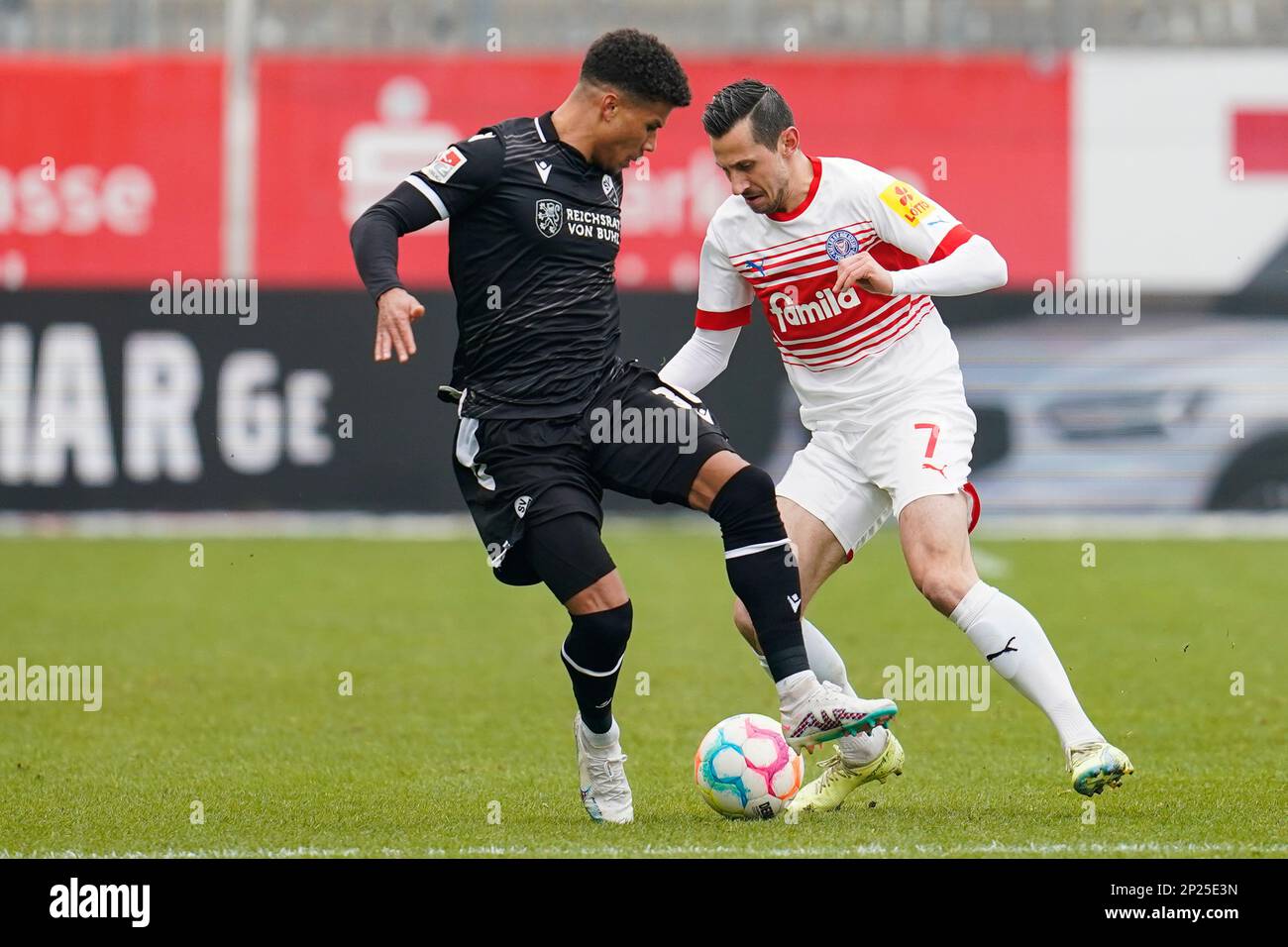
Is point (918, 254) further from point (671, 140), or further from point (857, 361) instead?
point (671, 140)

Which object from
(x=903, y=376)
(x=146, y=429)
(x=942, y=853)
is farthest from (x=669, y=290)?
(x=942, y=853)

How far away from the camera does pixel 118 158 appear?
18.0m

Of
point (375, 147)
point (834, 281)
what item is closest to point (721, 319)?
point (834, 281)

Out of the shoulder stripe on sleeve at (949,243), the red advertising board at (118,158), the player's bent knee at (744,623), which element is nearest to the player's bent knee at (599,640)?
the player's bent knee at (744,623)

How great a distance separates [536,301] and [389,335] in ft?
2.42

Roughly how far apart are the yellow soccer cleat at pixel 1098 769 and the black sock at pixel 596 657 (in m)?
1.44

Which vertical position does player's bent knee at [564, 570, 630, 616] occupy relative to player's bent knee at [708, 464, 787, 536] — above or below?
below

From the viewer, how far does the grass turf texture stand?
18.5 ft
